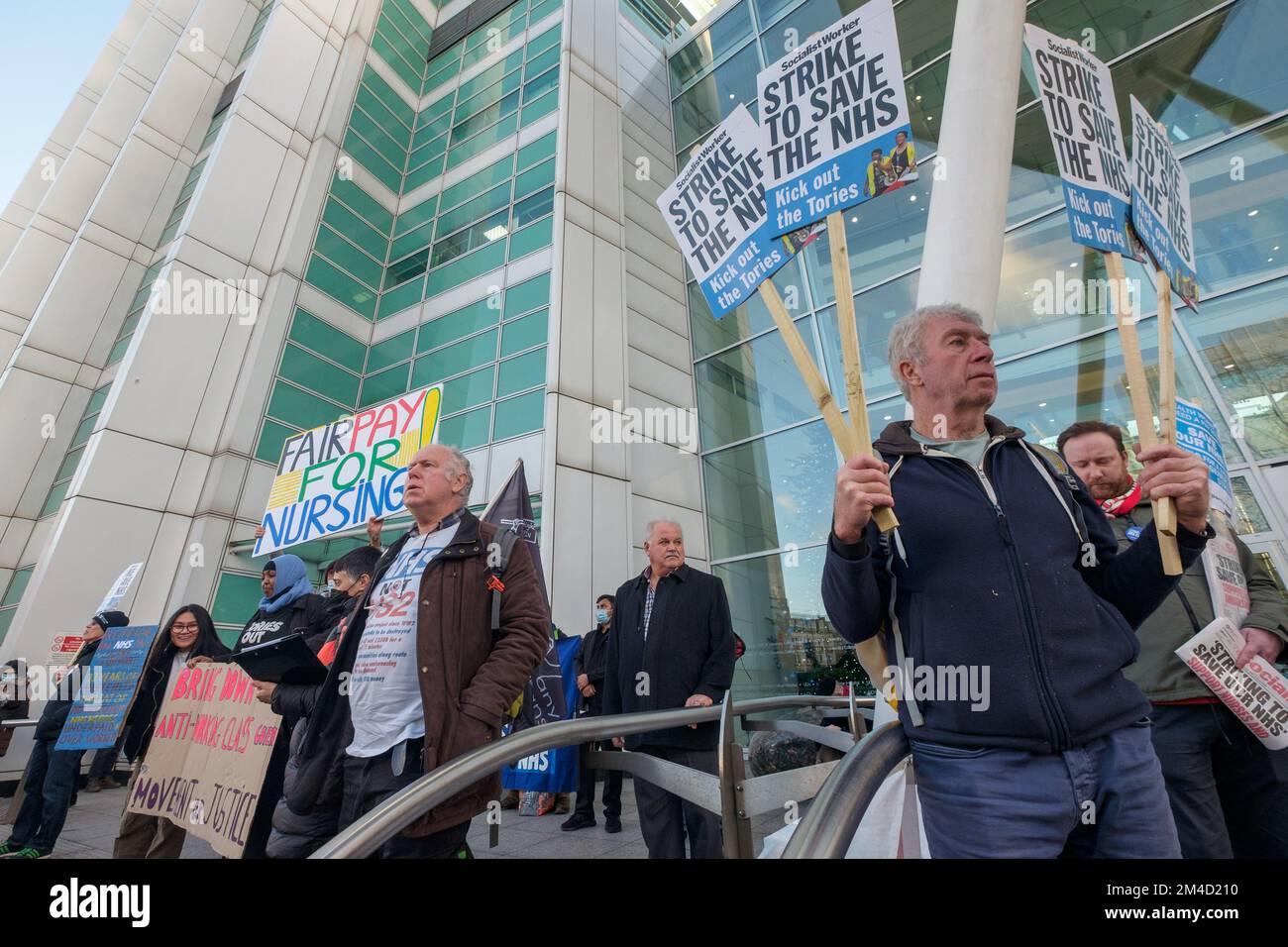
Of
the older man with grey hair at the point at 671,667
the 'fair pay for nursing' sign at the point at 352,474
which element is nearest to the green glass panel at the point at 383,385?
the 'fair pay for nursing' sign at the point at 352,474

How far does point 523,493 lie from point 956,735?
4.47m

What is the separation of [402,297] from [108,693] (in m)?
11.5

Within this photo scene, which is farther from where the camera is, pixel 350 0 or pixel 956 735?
pixel 350 0

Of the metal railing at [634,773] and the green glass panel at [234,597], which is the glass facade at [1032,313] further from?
the green glass panel at [234,597]

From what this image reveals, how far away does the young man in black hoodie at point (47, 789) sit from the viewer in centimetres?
444

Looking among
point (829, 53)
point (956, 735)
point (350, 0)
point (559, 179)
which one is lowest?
point (956, 735)

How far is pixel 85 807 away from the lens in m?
6.42

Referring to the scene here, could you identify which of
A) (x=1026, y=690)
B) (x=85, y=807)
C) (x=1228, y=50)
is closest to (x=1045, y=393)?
(x=1228, y=50)

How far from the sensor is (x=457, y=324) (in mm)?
12688

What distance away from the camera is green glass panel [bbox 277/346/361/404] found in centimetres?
1231

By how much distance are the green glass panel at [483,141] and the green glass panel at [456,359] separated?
535cm

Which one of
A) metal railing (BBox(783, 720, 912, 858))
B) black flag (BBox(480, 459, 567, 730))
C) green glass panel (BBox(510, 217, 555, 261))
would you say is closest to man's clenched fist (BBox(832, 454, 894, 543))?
metal railing (BBox(783, 720, 912, 858))

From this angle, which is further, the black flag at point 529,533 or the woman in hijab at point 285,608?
the black flag at point 529,533
